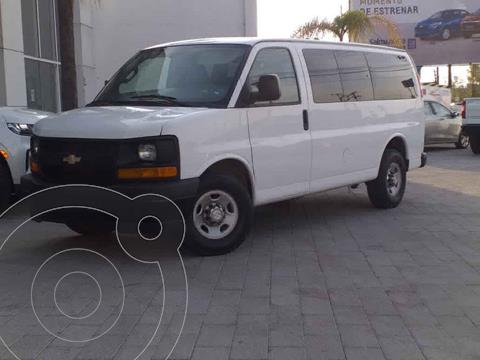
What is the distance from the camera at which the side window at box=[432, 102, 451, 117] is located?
18531 mm

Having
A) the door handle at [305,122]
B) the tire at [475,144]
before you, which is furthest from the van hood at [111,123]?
the tire at [475,144]

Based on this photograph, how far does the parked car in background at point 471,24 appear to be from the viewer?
3209 cm

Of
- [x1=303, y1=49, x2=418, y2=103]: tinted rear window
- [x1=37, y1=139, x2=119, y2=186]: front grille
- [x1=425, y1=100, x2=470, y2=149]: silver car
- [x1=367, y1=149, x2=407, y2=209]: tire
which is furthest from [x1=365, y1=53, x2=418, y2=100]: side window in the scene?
[x1=425, y1=100, x2=470, y2=149]: silver car

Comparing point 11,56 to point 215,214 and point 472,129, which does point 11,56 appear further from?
point 472,129

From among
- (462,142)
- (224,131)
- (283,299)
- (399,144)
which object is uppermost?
(224,131)

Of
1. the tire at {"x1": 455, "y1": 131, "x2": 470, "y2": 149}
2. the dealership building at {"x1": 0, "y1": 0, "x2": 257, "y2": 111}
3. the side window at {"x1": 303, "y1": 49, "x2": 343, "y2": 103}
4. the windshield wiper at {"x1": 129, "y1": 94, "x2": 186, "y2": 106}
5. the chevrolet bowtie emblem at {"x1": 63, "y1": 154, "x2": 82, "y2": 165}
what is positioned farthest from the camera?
the tire at {"x1": 455, "y1": 131, "x2": 470, "y2": 149}

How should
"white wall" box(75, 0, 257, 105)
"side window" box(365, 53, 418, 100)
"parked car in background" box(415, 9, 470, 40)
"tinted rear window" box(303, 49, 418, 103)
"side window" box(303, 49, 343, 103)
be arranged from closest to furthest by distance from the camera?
1. "side window" box(303, 49, 343, 103)
2. "tinted rear window" box(303, 49, 418, 103)
3. "side window" box(365, 53, 418, 100)
4. "white wall" box(75, 0, 257, 105)
5. "parked car in background" box(415, 9, 470, 40)

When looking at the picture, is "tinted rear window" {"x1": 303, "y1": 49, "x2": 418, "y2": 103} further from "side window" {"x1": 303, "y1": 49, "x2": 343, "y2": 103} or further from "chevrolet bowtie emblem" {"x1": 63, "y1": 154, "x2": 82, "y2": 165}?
"chevrolet bowtie emblem" {"x1": 63, "y1": 154, "x2": 82, "y2": 165}

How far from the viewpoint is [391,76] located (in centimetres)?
880

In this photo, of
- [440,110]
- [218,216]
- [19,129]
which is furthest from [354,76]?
[440,110]

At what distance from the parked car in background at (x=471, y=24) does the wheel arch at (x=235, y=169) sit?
95.4 ft

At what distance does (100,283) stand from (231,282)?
1183 mm

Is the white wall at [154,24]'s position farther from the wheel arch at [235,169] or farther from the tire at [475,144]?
the wheel arch at [235,169]

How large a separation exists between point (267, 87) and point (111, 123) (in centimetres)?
162
